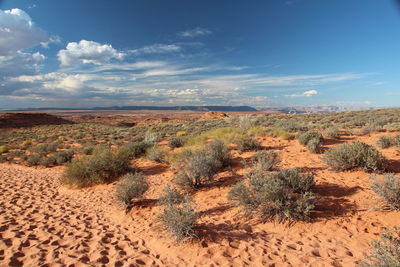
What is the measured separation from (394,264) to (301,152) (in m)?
6.90

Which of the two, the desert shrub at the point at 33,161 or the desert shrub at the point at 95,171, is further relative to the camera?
the desert shrub at the point at 33,161

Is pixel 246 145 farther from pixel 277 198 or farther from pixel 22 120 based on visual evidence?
pixel 22 120

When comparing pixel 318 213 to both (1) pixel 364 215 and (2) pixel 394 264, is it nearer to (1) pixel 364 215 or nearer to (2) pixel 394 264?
(1) pixel 364 215

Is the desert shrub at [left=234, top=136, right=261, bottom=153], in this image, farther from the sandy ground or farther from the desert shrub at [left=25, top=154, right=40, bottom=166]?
the desert shrub at [left=25, top=154, right=40, bottom=166]

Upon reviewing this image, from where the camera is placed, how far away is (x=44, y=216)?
5.52 m

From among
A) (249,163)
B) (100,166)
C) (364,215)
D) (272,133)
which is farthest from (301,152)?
(100,166)

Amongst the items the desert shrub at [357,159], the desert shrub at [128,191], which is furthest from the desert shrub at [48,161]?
the desert shrub at [357,159]

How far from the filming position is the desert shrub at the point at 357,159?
5.79 metres

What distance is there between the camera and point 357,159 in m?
5.98

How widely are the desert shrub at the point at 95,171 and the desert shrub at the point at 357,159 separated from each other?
7.90 m

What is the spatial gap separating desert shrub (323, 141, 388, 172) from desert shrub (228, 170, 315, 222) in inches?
77.5

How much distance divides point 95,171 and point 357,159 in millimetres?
9094

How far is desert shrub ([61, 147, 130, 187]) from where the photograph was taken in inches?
322

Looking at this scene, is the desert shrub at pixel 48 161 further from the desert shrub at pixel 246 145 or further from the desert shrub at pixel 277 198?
the desert shrub at pixel 277 198
